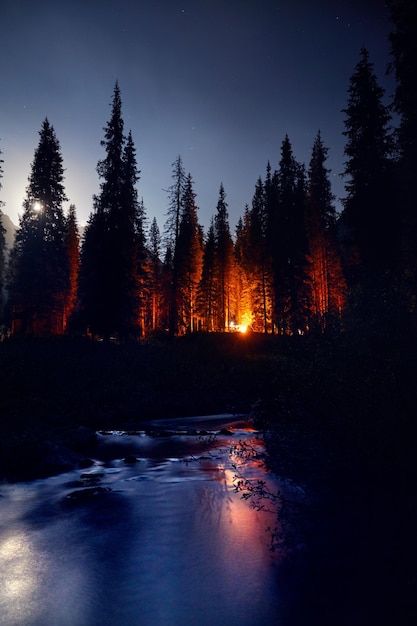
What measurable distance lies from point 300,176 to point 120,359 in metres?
36.8

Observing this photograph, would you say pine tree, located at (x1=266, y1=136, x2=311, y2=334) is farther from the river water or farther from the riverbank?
the river water

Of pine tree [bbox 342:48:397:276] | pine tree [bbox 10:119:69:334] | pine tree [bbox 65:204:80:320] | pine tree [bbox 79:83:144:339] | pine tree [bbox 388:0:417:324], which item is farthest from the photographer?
pine tree [bbox 65:204:80:320]

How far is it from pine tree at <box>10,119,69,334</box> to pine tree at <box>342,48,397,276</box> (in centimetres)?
2410

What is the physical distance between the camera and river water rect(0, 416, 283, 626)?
169 inches

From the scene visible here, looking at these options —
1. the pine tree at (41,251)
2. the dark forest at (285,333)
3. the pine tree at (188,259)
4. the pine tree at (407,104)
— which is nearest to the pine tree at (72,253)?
the dark forest at (285,333)

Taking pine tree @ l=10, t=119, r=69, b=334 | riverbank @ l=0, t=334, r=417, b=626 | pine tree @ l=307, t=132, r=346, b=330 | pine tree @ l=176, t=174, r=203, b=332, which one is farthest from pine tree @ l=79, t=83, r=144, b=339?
pine tree @ l=307, t=132, r=346, b=330

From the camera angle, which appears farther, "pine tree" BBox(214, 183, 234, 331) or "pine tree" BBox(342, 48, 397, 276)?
"pine tree" BBox(214, 183, 234, 331)

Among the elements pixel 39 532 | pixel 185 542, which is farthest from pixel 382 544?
pixel 39 532

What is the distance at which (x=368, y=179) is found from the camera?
77.9ft

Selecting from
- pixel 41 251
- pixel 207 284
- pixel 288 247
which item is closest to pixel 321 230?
pixel 288 247

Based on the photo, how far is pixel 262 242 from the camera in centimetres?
4372

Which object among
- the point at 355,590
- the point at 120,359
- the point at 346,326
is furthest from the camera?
the point at 120,359

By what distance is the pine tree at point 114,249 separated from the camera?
29.5 meters

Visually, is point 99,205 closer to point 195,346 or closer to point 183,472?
point 195,346
